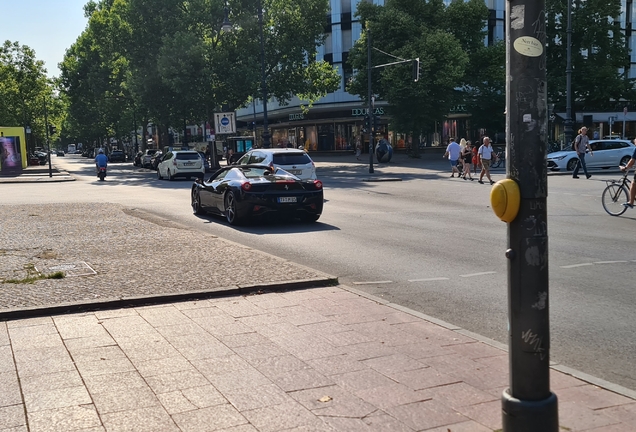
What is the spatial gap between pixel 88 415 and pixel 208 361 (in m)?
1.14

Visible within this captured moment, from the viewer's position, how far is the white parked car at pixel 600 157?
30.8 meters

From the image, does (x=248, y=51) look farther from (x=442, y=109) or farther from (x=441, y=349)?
(x=441, y=349)

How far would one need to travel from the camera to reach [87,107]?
71.3 metres

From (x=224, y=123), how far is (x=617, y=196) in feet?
95.4

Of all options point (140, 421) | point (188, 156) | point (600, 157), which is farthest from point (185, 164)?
point (140, 421)

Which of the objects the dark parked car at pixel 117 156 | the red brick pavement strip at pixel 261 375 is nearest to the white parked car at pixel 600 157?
the red brick pavement strip at pixel 261 375

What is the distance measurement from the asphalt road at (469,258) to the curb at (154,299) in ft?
2.71

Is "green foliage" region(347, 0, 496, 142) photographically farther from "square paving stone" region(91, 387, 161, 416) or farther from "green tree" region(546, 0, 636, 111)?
"square paving stone" region(91, 387, 161, 416)

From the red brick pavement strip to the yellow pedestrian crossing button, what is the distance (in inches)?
52.3

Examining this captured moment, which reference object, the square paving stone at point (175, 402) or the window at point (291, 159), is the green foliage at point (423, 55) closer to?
the window at point (291, 159)

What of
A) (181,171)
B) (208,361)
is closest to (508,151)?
(208,361)

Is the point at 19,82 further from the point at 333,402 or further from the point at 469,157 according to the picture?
the point at 333,402

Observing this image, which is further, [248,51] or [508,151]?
[248,51]

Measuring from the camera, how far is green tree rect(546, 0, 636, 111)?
49.4m
